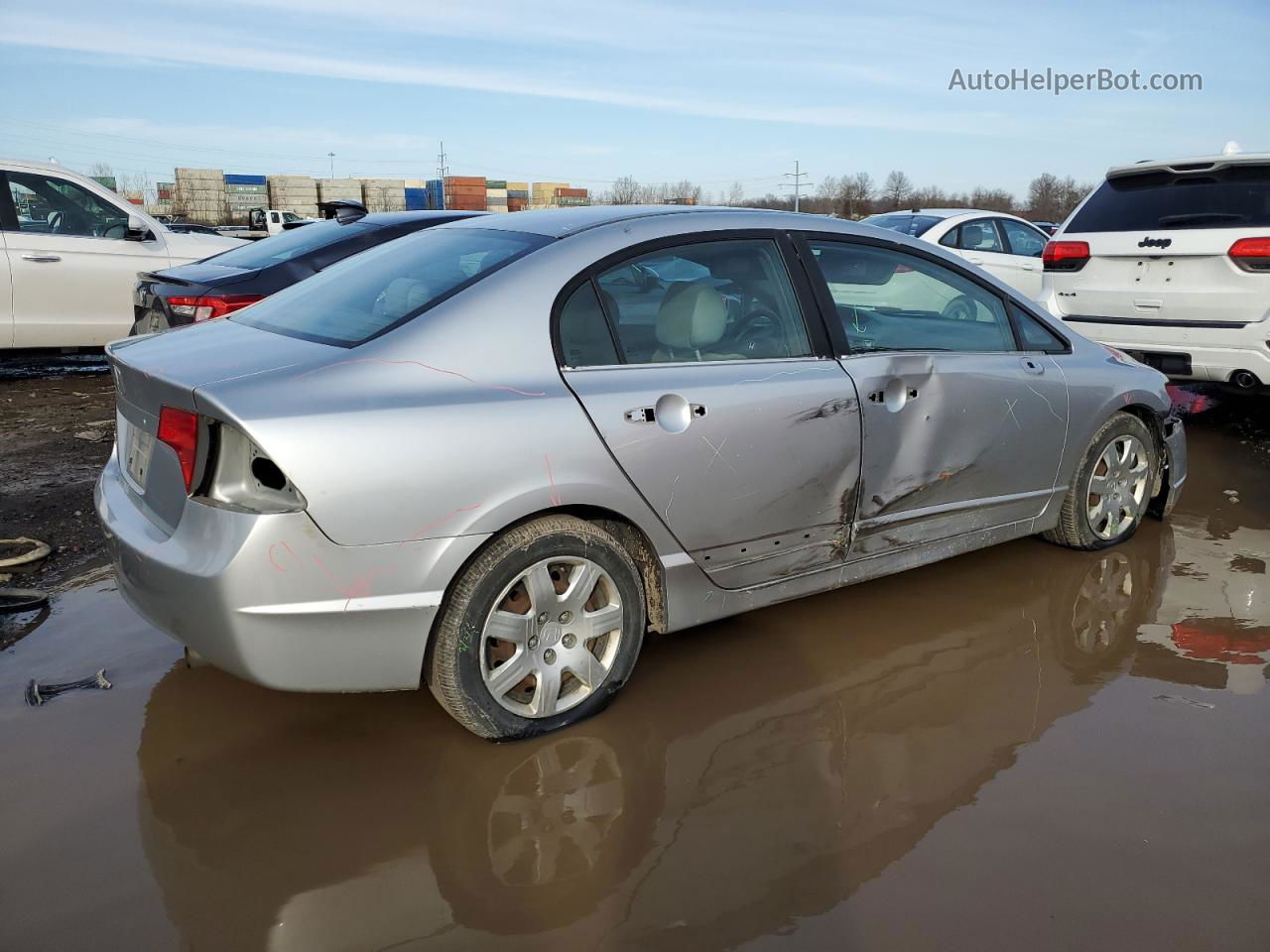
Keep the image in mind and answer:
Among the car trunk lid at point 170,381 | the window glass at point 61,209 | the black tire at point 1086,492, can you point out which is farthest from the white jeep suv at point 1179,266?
the window glass at point 61,209

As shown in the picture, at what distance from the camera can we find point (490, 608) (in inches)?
112

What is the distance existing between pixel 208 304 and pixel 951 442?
434 cm

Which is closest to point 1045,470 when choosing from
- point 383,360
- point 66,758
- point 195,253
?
point 383,360

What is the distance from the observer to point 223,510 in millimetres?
2607

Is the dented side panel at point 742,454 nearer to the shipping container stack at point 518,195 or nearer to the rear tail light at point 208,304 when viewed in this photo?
the rear tail light at point 208,304

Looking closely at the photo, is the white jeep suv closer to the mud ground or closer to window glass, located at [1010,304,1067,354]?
window glass, located at [1010,304,1067,354]

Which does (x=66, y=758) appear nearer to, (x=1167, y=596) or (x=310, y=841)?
(x=310, y=841)

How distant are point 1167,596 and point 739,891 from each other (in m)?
2.86

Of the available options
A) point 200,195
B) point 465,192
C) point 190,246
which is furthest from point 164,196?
point 190,246

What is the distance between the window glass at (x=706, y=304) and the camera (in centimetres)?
322

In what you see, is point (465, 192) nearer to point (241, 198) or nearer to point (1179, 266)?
point (241, 198)

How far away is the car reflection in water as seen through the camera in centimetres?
237

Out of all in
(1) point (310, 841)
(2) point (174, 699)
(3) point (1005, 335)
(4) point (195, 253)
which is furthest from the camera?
(4) point (195, 253)

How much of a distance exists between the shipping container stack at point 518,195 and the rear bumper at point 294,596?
112 m
